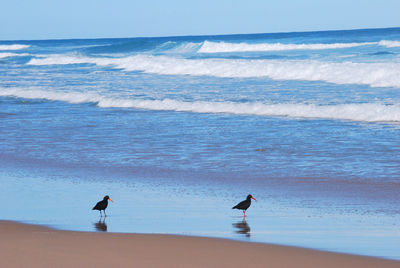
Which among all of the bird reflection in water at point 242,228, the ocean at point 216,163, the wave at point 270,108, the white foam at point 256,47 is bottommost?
the bird reflection in water at point 242,228

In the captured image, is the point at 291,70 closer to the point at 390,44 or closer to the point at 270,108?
the point at 270,108

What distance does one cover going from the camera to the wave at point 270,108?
13.5m

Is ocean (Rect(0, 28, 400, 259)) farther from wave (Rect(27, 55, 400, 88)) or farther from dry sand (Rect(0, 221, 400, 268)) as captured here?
wave (Rect(27, 55, 400, 88))

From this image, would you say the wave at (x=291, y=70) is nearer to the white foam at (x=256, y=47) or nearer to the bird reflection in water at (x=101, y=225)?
the bird reflection in water at (x=101, y=225)

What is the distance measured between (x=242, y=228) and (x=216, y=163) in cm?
330

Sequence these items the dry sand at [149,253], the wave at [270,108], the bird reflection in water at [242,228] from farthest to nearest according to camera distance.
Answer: the wave at [270,108]
the bird reflection in water at [242,228]
the dry sand at [149,253]

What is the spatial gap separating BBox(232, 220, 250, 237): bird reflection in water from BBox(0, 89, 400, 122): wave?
26.0 ft

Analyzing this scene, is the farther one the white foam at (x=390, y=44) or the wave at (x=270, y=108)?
the white foam at (x=390, y=44)

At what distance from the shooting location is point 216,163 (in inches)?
360

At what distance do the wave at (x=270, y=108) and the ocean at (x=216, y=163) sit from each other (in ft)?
0.13

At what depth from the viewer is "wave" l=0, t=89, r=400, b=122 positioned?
1345cm

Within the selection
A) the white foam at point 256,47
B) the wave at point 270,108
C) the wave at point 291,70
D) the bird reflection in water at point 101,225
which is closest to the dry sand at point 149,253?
the bird reflection in water at point 101,225

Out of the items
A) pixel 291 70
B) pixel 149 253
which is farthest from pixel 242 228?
pixel 291 70

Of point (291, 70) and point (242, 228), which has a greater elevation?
point (291, 70)
